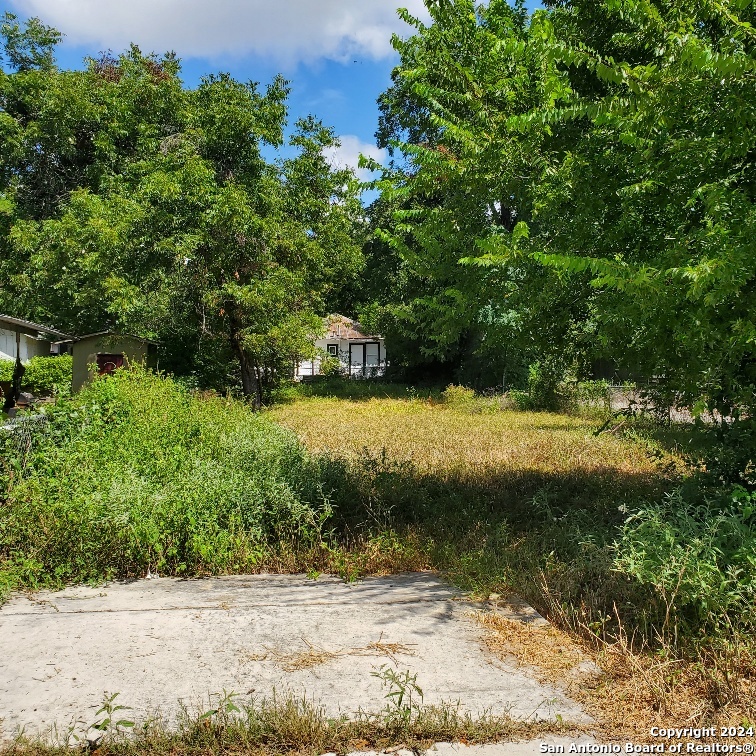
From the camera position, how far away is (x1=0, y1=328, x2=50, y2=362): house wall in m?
24.3

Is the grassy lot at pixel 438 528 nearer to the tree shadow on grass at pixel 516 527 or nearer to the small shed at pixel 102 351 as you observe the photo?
the tree shadow on grass at pixel 516 527

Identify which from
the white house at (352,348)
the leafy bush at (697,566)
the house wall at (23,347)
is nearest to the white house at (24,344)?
the house wall at (23,347)

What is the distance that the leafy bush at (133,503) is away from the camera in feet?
17.4

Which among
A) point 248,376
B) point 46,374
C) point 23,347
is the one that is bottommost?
point 46,374

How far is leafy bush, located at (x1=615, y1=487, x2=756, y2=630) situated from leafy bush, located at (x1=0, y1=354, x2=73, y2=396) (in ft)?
74.5

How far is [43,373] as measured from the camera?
77.1ft

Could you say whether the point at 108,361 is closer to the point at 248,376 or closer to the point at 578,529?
the point at 248,376

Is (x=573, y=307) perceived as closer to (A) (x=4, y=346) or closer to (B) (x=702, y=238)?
(B) (x=702, y=238)

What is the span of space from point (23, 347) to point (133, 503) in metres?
24.6

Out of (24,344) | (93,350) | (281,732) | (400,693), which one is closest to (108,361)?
(93,350)

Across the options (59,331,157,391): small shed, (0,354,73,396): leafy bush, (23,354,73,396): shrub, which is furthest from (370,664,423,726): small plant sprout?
(23,354,73,396): shrub

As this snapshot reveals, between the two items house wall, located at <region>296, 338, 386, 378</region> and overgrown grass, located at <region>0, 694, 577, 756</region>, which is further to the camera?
house wall, located at <region>296, 338, 386, 378</region>

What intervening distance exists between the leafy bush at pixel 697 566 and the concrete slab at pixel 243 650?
2.99ft

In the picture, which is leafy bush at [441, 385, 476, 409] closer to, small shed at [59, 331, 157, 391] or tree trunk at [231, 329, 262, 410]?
tree trunk at [231, 329, 262, 410]
